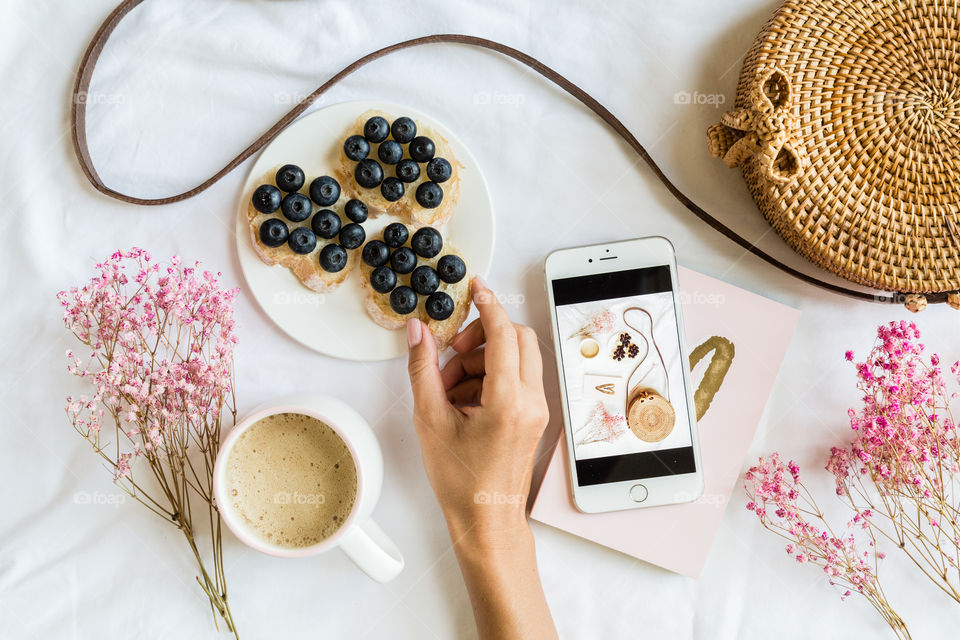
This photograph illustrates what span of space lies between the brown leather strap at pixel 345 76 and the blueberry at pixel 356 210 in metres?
0.14

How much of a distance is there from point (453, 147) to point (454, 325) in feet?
0.78

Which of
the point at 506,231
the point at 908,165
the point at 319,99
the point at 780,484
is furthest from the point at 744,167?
the point at 319,99

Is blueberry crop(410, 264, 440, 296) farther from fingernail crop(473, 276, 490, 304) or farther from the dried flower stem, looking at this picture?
the dried flower stem

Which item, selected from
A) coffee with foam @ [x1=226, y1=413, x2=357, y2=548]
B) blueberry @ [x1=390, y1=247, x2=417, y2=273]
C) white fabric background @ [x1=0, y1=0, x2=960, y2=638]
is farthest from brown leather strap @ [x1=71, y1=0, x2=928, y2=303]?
→ coffee with foam @ [x1=226, y1=413, x2=357, y2=548]

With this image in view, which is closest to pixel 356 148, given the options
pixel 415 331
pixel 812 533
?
pixel 415 331

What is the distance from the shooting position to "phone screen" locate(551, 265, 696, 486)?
2.82 ft

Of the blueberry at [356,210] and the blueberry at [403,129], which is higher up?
the blueberry at [403,129]

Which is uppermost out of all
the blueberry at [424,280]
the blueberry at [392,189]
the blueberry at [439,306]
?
the blueberry at [392,189]

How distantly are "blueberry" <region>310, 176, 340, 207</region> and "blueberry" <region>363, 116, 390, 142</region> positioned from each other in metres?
0.07

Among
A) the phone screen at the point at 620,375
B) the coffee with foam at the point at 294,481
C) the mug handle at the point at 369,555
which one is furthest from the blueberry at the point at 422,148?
the mug handle at the point at 369,555

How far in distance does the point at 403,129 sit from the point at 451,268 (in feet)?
0.61

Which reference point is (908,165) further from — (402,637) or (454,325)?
(402,637)

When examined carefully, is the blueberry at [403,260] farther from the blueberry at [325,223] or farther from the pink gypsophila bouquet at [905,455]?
the pink gypsophila bouquet at [905,455]

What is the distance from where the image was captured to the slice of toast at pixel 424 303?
0.83 m
